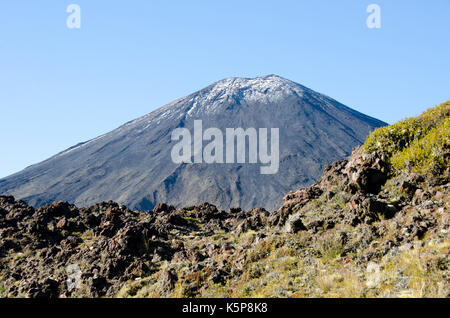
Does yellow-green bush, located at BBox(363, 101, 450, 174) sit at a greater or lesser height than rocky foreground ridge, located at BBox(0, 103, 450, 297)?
greater

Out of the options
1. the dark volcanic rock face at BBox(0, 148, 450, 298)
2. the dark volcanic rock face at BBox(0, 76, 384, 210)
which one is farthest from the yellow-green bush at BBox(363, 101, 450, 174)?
the dark volcanic rock face at BBox(0, 76, 384, 210)

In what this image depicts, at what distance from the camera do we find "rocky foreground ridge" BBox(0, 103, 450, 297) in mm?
6840

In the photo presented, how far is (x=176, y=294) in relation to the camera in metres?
7.87

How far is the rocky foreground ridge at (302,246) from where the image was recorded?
6.84 meters

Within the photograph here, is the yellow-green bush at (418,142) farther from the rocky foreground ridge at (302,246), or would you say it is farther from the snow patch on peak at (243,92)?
the snow patch on peak at (243,92)

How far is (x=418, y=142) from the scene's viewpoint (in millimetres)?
10523

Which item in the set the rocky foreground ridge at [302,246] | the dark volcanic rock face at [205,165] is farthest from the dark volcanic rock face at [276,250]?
the dark volcanic rock face at [205,165]

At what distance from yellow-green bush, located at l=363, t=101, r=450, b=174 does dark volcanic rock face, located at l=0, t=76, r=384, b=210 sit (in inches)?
3272

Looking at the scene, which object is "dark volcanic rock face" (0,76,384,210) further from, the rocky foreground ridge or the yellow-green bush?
the yellow-green bush

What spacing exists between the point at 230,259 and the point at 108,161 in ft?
438

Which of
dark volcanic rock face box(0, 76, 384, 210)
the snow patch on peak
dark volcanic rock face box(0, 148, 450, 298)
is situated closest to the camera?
dark volcanic rock face box(0, 148, 450, 298)

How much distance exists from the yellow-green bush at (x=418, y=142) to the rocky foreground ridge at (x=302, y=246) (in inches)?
1.3
